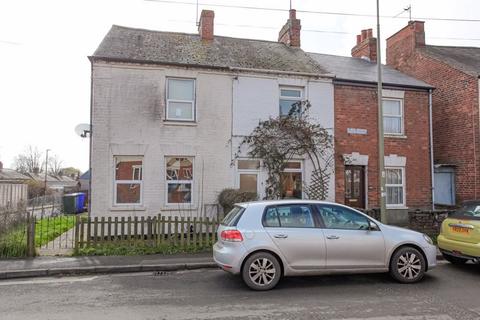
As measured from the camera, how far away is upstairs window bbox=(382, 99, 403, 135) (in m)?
14.8

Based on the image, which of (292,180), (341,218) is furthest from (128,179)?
(341,218)

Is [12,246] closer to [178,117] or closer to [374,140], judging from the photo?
[178,117]

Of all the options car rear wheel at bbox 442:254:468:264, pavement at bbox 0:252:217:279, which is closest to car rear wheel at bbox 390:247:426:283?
car rear wheel at bbox 442:254:468:264

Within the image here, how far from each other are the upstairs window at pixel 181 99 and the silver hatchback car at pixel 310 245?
21.4 feet

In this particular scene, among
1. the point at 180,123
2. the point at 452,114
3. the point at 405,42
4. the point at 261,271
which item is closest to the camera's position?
the point at 261,271

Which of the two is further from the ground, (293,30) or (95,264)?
(293,30)

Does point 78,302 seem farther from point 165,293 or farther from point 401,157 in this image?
point 401,157

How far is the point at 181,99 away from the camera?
42.4 ft

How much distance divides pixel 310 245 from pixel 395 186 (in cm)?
941

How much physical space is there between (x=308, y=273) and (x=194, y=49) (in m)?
10.2

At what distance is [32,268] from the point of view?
26.0ft

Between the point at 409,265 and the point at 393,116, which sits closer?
the point at 409,265

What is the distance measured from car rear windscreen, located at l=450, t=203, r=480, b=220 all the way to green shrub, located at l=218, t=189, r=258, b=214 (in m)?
5.86

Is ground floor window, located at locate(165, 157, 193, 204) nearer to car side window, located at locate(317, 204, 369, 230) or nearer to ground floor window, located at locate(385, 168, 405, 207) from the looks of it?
car side window, located at locate(317, 204, 369, 230)
